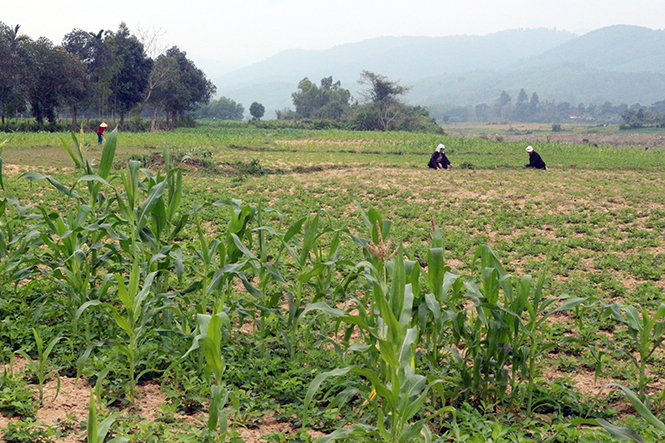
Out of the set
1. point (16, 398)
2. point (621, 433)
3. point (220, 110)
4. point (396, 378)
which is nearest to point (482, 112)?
point (220, 110)

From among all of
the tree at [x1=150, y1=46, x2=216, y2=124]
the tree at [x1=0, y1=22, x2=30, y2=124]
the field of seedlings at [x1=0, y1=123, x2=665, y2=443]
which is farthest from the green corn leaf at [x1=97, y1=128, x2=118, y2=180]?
the tree at [x1=150, y1=46, x2=216, y2=124]

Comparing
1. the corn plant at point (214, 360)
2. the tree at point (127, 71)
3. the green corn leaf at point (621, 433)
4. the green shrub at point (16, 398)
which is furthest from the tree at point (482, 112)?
the green shrub at point (16, 398)

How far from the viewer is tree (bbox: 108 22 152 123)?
50.5m

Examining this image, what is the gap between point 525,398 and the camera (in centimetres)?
390

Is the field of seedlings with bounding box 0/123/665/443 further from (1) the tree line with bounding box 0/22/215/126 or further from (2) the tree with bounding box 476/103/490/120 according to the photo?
(2) the tree with bounding box 476/103/490/120

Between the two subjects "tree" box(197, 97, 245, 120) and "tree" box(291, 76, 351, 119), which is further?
"tree" box(197, 97, 245, 120)

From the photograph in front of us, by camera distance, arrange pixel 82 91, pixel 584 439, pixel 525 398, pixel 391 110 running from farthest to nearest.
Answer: pixel 391 110, pixel 82 91, pixel 525 398, pixel 584 439

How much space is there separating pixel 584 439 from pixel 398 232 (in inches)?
257

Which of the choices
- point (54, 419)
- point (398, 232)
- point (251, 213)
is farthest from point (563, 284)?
point (54, 419)

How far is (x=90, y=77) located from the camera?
47.1m

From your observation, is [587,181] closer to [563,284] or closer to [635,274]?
[635,274]

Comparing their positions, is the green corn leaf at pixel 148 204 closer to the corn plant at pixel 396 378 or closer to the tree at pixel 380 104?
the corn plant at pixel 396 378

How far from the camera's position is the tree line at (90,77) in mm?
38406

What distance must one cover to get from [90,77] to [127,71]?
5.49 m
